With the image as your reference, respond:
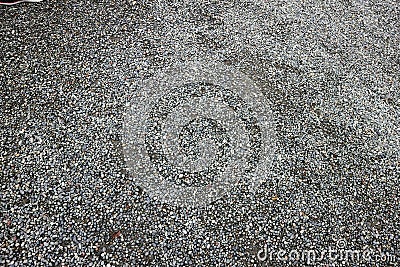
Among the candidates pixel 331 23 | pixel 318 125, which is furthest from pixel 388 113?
pixel 331 23

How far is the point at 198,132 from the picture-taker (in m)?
1.51

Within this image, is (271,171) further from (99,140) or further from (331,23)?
(331,23)

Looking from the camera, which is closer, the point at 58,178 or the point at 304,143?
the point at 58,178

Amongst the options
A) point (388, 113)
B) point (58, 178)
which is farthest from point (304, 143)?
point (58, 178)

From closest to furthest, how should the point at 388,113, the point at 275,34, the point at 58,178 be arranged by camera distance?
1. the point at 58,178
2. the point at 388,113
3. the point at 275,34

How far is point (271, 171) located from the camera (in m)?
1.42

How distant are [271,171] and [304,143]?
18 centimetres

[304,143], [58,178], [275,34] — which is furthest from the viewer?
[275,34]

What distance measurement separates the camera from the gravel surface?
127cm

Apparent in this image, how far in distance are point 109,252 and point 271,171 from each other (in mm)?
608

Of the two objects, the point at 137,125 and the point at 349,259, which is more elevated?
the point at 137,125

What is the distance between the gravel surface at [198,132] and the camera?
1.27 m

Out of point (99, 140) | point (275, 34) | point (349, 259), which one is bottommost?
point (349, 259)

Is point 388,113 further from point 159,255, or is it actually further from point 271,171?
point 159,255
